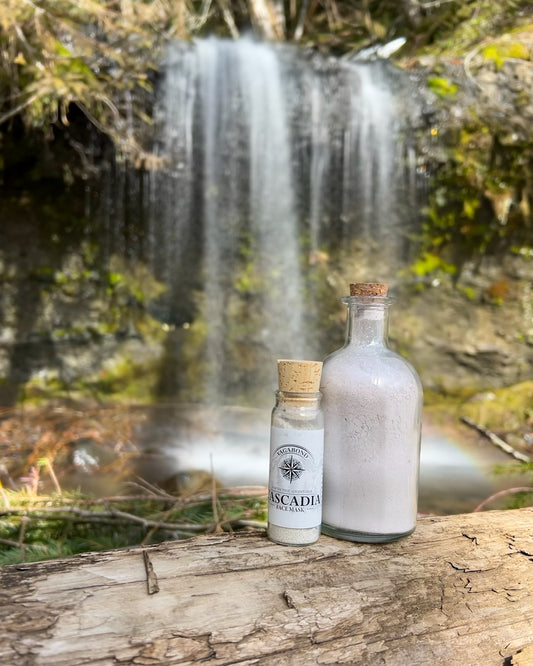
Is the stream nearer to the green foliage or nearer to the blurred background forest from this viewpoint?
the blurred background forest

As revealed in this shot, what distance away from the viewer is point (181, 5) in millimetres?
4867

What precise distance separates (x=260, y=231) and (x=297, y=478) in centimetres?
421

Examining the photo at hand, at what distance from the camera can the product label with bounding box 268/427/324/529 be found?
1056 mm

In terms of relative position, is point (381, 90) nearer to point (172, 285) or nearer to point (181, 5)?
point (181, 5)

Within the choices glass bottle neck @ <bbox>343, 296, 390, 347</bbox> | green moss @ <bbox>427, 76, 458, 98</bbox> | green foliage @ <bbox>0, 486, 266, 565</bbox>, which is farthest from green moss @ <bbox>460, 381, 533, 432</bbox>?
glass bottle neck @ <bbox>343, 296, 390, 347</bbox>

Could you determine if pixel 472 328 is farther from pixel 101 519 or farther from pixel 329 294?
pixel 101 519

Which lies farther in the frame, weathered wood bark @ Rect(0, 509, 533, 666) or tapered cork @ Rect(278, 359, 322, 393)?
tapered cork @ Rect(278, 359, 322, 393)

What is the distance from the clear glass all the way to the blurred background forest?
3283 millimetres

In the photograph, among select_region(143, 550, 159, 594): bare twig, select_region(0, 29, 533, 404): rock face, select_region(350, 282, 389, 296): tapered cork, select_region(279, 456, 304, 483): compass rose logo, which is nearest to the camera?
select_region(143, 550, 159, 594): bare twig

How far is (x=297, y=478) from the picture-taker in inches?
41.5

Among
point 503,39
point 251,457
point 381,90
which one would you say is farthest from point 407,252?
point 251,457

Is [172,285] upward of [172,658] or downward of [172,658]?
upward

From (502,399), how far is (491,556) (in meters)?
4.04

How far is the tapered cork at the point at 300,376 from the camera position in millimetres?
1058
